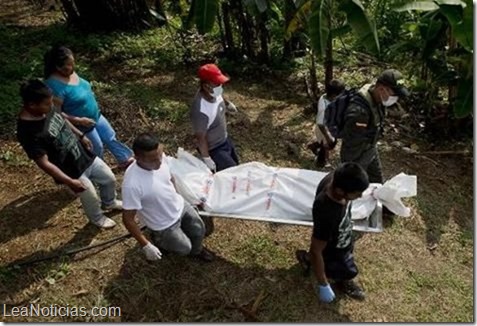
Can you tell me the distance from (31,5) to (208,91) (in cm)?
731

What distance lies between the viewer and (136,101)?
20.3ft

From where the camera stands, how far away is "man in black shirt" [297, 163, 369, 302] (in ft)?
9.84

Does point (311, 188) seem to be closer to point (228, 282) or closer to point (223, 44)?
point (228, 282)

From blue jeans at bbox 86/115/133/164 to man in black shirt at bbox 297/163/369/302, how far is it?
184 cm

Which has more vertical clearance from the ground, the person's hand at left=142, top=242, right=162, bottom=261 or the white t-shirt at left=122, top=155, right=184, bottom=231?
the white t-shirt at left=122, top=155, right=184, bottom=231

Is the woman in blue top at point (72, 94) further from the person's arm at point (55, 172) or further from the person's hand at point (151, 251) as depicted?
the person's hand at point (151, 251)

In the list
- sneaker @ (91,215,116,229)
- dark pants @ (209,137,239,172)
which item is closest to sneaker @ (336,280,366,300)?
dark pants @ (209,137,239,172)

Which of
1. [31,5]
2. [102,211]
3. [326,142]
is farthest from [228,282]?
[31,5]

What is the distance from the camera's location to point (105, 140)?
451cm

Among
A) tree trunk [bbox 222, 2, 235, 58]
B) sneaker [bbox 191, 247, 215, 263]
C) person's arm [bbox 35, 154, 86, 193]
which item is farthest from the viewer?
tree trunk [bbox 222, 2, 235, 58]

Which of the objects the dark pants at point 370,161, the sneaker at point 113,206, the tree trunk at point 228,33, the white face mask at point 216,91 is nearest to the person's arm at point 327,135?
the dark pants at point 370,161

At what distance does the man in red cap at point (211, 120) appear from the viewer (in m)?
3.80

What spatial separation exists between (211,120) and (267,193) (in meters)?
0.70

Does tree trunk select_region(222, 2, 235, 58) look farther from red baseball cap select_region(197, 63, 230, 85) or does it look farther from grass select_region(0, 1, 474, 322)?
red baseball cap select_region(197, 63, 230, 85)
